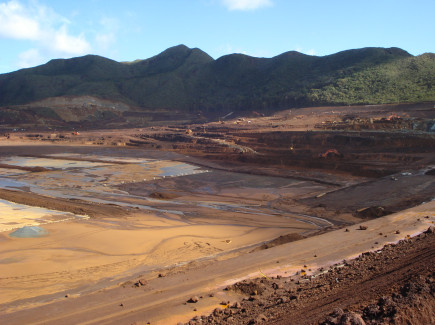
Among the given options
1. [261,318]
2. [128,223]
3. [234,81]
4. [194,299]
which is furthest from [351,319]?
Result: [234,81]

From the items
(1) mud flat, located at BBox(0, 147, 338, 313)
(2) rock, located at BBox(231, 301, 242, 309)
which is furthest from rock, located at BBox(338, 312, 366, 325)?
(1) mud flat, located at BBox(0, 147, 338, 313)

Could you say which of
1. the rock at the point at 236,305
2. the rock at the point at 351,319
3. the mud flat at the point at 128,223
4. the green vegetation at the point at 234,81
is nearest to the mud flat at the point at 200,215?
the mud flat at the point at 128,223

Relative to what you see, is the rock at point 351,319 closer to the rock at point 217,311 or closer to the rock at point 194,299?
the rock at point 217,311

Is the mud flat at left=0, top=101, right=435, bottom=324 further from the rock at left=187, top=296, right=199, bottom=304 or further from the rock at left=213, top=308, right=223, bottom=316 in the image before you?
the rock at left=213, top=308, right=223, bottom=316

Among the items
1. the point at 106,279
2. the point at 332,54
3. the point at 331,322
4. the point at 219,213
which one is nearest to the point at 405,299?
the point at 331,322

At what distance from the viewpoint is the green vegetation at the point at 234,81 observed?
5778 cm

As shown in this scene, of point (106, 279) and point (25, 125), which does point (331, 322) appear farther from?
point (25, 125)

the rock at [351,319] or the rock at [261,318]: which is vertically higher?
the rock at [351,319]

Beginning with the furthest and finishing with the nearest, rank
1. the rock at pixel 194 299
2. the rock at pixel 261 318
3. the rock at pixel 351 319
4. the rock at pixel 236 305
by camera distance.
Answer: the rock at pixel 194 299
the rock at pixel 236 305
the rock at pixel 261 318
the rock at pixel 351 319

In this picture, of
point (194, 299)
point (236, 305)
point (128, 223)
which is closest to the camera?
point (236, 305)

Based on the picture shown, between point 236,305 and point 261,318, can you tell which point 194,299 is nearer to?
point 236,305

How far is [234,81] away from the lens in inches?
3428

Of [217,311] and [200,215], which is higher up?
[217,311]

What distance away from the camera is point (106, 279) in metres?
9.07
